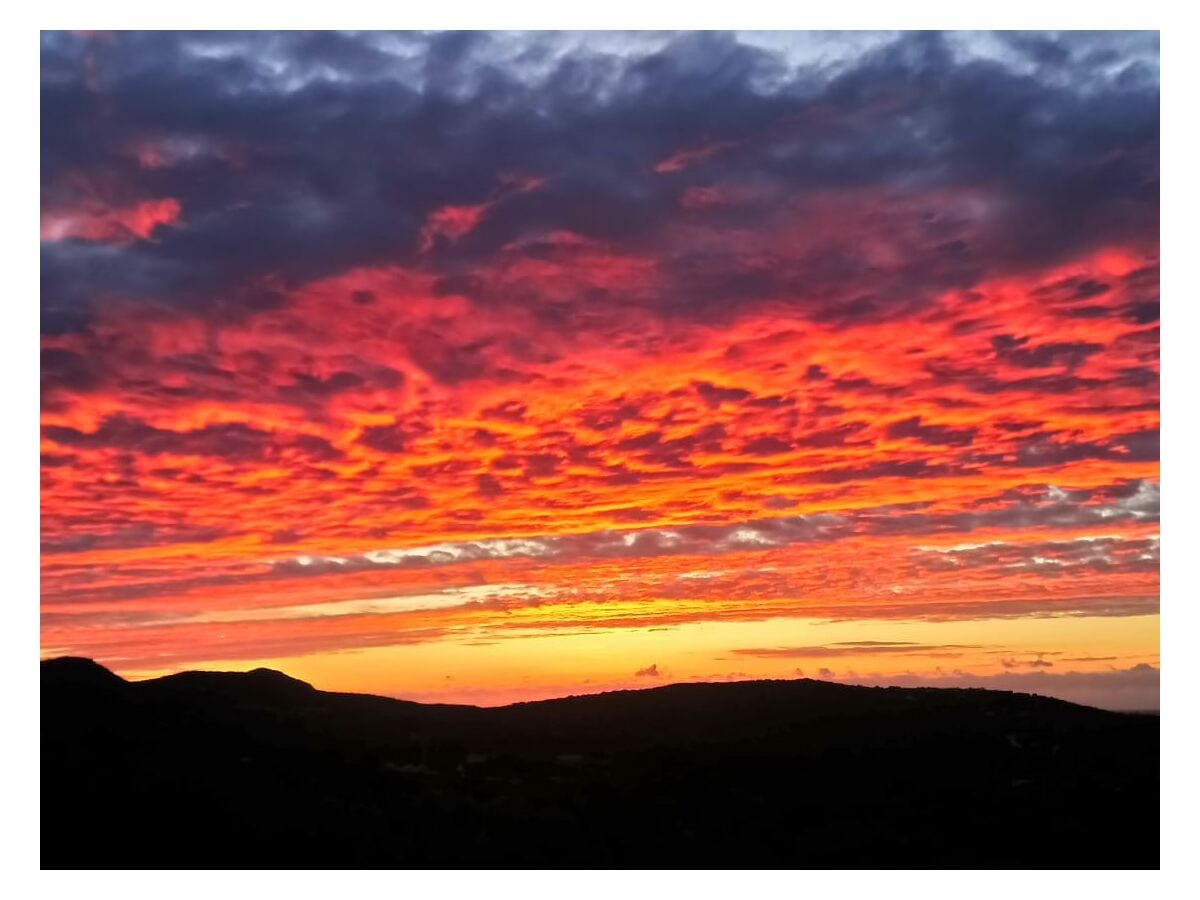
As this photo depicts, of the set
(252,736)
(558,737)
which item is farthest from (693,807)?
(252,736)

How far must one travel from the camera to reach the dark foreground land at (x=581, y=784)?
979 inches

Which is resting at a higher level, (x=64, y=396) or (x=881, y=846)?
(x=64, y=396)

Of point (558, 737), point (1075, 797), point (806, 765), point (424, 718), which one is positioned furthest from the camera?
point (424, 718)

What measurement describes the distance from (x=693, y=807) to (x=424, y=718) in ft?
48.1

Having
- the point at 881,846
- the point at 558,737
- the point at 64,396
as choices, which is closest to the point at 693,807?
the point at 881,846

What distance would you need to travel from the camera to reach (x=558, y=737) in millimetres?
36625

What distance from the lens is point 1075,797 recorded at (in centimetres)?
2842

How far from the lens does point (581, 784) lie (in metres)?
29.5

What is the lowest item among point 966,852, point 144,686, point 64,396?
point 966,852

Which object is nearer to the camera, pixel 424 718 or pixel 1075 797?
pixel 1075 797

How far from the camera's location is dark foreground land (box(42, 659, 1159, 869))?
81.6 feet

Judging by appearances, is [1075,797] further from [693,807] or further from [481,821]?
[481,821]
